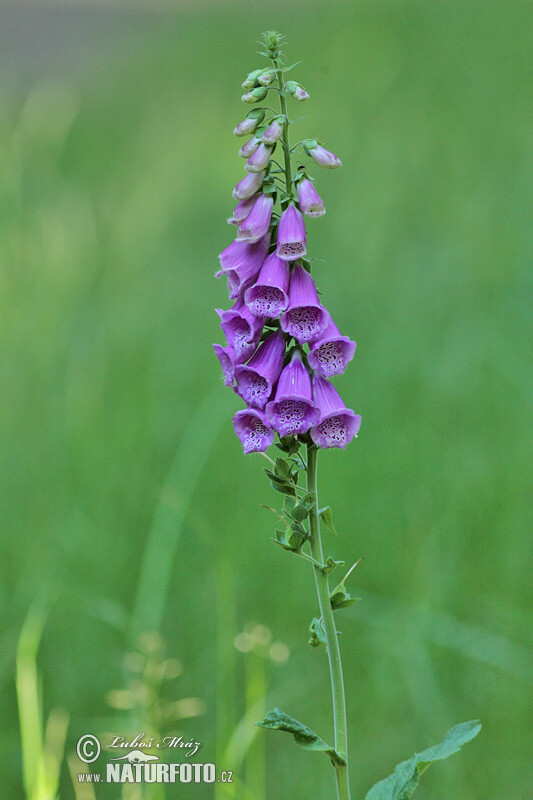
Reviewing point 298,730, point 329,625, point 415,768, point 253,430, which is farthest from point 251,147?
point 415,768

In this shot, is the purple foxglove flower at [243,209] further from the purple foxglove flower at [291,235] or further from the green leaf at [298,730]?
the green leaf at [298,730]

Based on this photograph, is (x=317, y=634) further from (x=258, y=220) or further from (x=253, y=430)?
(x=258, y=220)

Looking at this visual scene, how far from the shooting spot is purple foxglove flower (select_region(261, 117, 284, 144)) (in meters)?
1.74

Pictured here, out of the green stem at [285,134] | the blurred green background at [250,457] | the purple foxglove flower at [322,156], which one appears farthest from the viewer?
the blurred green background at [250,457]

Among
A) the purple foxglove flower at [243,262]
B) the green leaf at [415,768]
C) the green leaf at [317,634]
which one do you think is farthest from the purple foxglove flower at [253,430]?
the green leaf at [415,768]

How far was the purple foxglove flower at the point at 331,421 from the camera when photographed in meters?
1.75

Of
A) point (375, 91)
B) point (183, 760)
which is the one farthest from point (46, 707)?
point (375, 91)

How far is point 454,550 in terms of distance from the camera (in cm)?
366

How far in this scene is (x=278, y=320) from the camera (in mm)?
1894

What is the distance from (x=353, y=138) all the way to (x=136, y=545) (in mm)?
4289

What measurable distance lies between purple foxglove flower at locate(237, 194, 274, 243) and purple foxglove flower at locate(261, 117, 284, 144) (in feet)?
0.40

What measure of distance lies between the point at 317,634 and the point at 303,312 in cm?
67

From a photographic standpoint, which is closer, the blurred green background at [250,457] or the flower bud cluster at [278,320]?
the flower bud cluster at [278,320]

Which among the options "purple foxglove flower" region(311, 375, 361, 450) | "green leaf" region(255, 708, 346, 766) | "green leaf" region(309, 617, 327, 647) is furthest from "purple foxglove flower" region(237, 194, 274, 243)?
"green leaf" region(255, 708, 346, 766)
